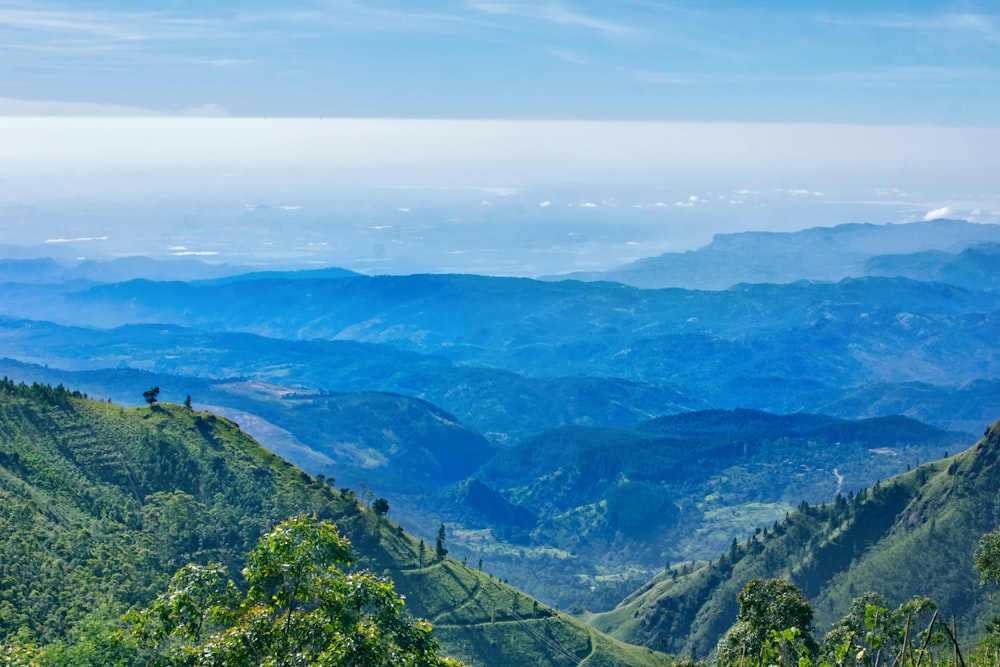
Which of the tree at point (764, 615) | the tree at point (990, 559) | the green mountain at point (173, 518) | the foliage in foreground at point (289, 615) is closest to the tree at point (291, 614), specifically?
the foliage in foreground at point (289, 615)

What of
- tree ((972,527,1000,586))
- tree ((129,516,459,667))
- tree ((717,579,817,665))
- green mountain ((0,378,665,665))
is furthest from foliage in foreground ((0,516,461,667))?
green mountain ((0,378,665,665))

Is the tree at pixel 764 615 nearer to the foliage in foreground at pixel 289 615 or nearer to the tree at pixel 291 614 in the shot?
the foliage in foreground at pixel 289 615

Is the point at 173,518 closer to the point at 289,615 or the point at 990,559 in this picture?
the point at 990,559

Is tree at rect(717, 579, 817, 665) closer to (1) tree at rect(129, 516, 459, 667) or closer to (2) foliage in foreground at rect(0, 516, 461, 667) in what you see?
(2) foliage in foreground at rect(0, 516, 461, 667)

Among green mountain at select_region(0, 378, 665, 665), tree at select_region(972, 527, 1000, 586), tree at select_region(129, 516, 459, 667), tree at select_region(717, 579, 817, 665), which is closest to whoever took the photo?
tree at select_region(129, 516, 459, 667)

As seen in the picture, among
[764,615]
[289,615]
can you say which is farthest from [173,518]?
[289,615]

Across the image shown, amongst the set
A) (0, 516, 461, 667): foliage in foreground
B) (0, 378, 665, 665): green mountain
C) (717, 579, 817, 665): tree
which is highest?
(0, 516, 461, 667): foliage in foreground
